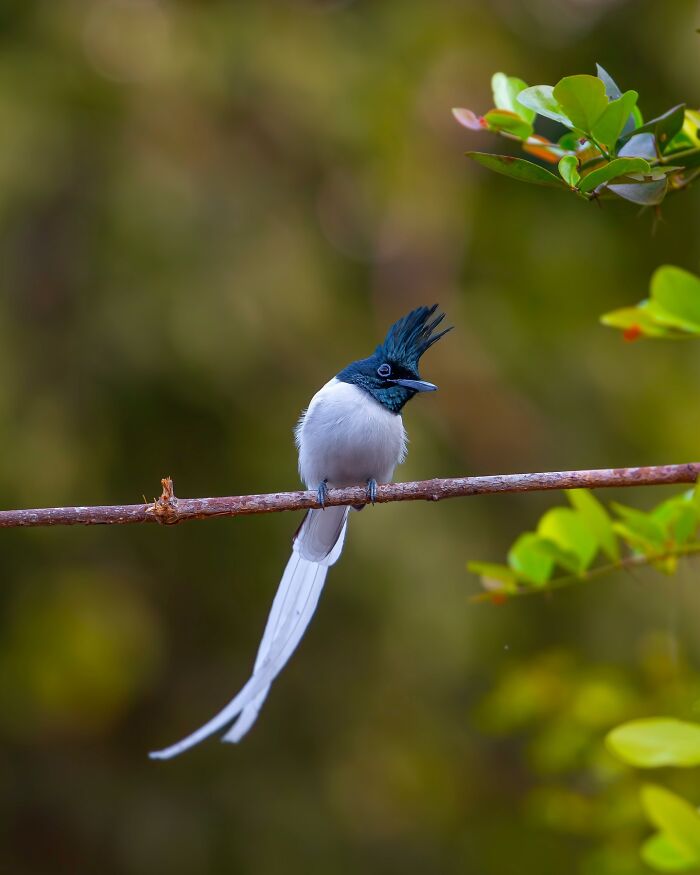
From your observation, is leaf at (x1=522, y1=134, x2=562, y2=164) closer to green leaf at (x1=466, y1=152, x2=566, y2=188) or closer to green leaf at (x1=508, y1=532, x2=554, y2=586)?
green leaf at (x1=466, y1=152, x2=566, y2=188)

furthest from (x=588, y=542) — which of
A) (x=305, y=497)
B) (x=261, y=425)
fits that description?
(x=261, y=425)

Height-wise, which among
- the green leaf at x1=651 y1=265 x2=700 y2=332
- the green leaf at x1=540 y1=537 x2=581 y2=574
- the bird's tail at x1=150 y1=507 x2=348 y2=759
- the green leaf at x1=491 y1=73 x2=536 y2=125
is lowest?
the bird's tail at x1=150 y1=507 x2=348 y2=759

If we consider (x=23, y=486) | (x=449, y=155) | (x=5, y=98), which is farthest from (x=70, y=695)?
(x=449, y=155)

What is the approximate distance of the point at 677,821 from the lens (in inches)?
65.0

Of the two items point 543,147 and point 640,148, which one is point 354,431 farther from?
point 640,148

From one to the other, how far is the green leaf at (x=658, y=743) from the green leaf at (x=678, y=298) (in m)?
0.81

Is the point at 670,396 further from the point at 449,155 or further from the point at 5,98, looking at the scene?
the point at 5,98

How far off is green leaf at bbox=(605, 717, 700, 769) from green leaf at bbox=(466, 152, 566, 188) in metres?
0.86

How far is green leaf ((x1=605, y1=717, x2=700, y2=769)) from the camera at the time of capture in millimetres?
1578

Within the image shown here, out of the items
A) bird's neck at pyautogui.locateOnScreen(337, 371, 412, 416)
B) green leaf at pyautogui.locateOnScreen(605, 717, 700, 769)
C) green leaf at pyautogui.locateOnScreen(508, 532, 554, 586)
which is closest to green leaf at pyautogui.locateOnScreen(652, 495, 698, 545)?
green leaf at pyautogui.locateOnScreen(508, 532, 554, 586)

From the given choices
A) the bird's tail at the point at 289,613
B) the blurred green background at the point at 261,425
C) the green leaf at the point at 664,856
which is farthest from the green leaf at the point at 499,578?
the blurred green background at the point at 261,425

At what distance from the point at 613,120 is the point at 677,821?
3.57 ft

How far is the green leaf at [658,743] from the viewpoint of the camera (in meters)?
1.58

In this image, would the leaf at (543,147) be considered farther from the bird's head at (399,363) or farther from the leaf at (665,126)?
the bird's head at (399,363)
